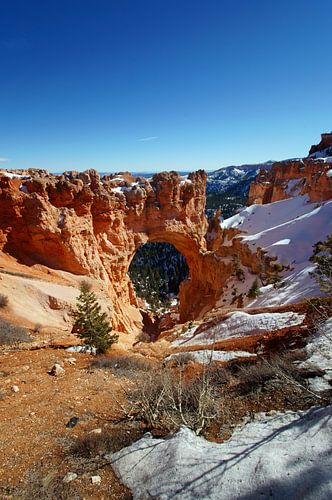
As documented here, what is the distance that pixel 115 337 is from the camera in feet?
36.3

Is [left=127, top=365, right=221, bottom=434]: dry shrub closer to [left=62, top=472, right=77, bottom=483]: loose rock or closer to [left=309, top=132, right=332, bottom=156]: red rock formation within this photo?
[left=62, top=472, right=77, bottom=483]: loose rock

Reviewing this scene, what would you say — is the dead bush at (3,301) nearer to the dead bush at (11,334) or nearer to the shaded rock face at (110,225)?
the dead bush at (11,334)

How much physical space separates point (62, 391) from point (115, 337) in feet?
13.6

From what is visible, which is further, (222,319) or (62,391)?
(222,319)

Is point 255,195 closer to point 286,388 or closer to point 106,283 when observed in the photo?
point 106,283

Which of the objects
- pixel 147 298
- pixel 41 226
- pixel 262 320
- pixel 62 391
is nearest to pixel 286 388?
pixel 62 391

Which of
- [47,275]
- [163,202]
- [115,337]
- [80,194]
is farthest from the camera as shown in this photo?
[163,202]

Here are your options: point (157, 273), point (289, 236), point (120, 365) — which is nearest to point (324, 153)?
point (157, 273)

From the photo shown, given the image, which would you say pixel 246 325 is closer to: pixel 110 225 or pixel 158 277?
pixel 110 225

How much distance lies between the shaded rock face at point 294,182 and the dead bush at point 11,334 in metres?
35.0

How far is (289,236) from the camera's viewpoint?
29.6 metres

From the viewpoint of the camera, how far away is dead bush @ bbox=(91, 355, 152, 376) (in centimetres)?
855

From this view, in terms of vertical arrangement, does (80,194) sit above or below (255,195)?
above

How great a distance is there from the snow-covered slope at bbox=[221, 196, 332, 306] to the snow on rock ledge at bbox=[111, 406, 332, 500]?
1395 centimetres
